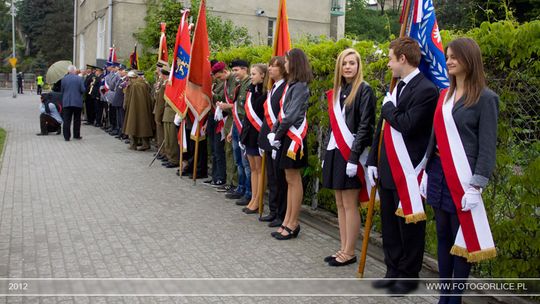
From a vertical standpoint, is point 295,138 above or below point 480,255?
above

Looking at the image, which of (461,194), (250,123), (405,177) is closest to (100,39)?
(250,123)

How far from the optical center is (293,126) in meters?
6.02

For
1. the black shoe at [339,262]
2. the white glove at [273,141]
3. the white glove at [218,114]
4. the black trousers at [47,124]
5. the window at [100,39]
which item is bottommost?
the black shoe at [339,262]

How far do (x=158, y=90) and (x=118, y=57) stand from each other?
39.8 feet

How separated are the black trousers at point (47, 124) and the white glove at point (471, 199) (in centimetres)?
1432

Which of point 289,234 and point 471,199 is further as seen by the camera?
point 289,234

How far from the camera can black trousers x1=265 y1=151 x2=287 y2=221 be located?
6.59m

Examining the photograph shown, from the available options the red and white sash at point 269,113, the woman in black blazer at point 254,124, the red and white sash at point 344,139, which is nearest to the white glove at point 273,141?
the red and white sash at point 269,113

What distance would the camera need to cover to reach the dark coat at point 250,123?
23.4ft

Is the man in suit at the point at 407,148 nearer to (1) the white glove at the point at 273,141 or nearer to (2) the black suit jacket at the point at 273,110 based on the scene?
(1) the white glove at the point at 273,141

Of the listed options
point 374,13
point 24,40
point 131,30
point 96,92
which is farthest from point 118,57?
point 24,40

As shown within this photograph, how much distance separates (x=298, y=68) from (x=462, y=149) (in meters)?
2.62

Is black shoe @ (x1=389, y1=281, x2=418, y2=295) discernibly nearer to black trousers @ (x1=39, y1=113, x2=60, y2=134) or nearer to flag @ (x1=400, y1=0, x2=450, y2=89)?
flag @ (x1=400, y1=0, x2=450, y2=89)

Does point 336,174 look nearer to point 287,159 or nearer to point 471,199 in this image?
point 287,159
